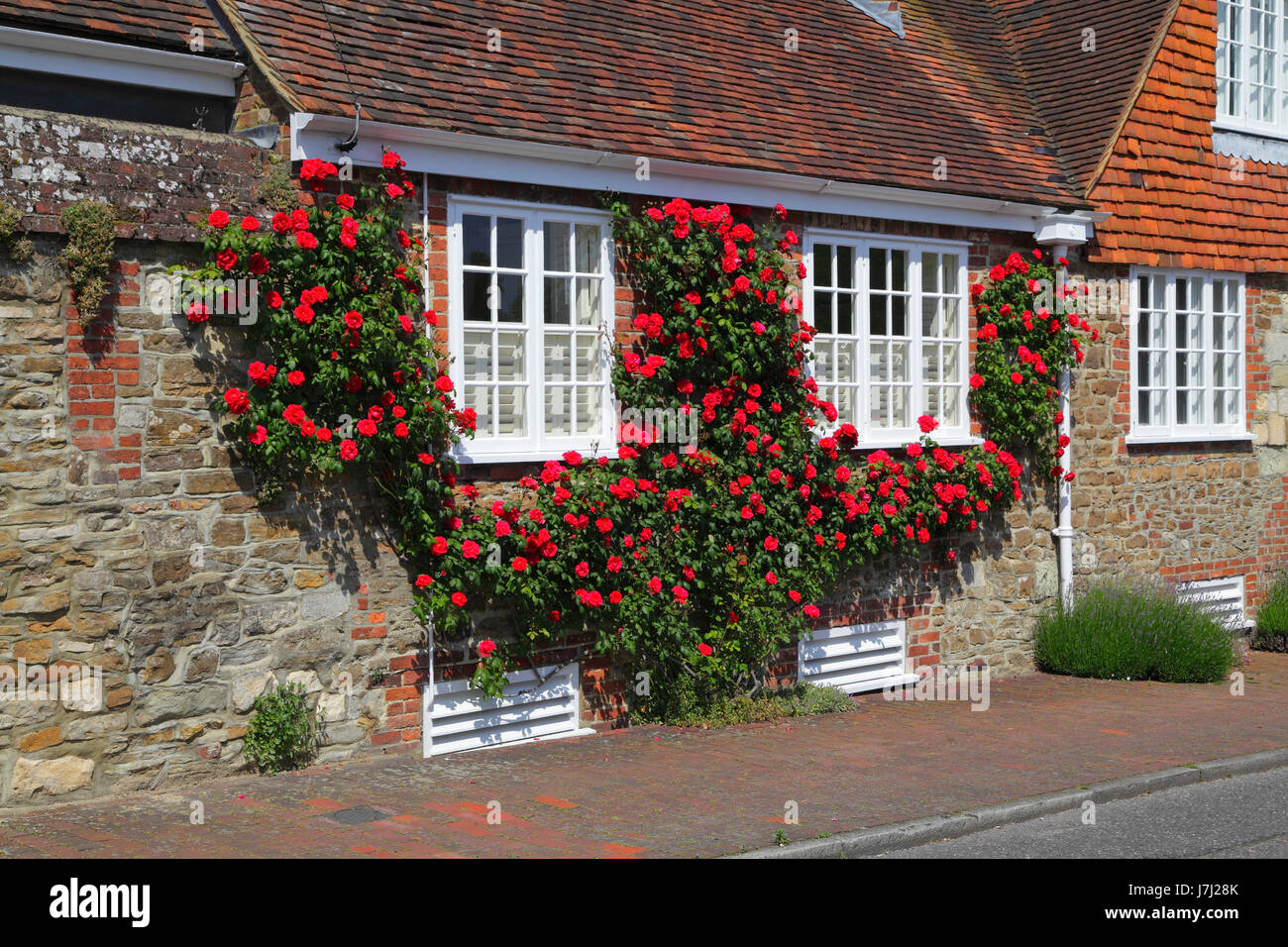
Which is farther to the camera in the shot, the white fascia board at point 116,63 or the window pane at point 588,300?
the window pane at point 588,300

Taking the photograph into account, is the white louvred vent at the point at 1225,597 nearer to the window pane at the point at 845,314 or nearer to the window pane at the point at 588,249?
the window pane at the point at 845,314

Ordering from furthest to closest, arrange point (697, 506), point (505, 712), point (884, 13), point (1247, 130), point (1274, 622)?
point (1247, 130) < point (884, 13) < point (1274, 622) < point (697, 506) < point (505, 712)

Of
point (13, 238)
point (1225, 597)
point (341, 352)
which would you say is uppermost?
point (13, 238)

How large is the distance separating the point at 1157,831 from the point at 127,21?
756 cm

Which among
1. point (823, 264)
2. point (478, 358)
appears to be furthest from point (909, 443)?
point (478, 358)

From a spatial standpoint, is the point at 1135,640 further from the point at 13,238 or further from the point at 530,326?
the point at 13,238

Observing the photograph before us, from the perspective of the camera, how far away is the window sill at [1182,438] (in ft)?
43.5

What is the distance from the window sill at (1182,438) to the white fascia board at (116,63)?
28.6 ft

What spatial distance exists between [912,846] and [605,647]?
9.27ft

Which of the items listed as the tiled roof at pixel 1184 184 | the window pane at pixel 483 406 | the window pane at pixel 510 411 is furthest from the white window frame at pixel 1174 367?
the window pane at pixel 483 406

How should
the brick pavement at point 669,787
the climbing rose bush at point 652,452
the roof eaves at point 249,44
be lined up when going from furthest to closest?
the roof eaves at point 249,44
the climbing rose bush at point 652,452
the brick pavement at point 669,787

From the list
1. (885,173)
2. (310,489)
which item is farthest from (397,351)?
(885,173)

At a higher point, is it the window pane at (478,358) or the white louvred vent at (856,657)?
the window pane at (478,358)

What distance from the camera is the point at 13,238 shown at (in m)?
7.15
